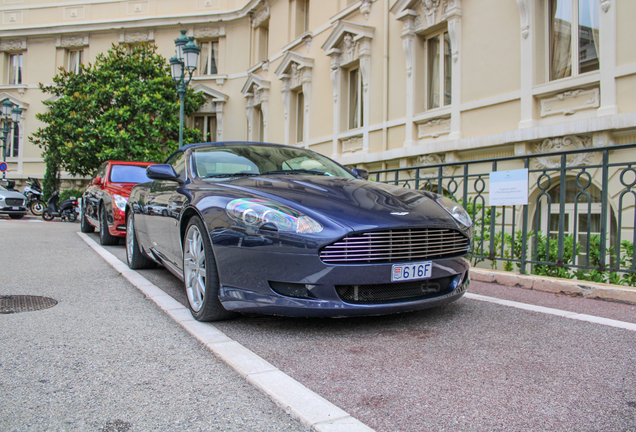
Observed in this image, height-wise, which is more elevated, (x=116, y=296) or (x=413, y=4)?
(x=413, y=4)

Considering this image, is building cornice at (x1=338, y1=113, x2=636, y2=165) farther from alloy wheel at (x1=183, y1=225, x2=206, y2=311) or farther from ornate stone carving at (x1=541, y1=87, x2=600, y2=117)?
alloy wheel at (x1=183, y1=225, x2=206, y2=311)

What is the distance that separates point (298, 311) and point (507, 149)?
7.88 meters

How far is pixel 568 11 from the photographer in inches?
352

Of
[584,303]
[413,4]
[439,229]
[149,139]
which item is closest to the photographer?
[439,229]

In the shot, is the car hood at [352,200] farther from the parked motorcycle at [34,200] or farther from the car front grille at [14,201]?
the parked motorcycle at [34,200]

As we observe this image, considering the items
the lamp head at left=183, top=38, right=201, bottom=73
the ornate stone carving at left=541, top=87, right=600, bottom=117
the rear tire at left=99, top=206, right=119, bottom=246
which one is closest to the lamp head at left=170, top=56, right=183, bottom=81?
the lamp head at left=183, top=38, right=201, bottom=73

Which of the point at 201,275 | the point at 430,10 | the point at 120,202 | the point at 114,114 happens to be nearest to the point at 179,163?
the point at 201,275

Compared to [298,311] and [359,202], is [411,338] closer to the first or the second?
[298,311]

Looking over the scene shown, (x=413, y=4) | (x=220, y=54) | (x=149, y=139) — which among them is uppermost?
(x=220, y=54)

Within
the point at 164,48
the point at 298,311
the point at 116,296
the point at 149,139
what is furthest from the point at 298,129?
the point at 298,311

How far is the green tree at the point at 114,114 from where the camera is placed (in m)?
19.7

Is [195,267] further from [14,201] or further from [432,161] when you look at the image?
[14,201]

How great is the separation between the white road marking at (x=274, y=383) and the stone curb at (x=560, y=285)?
3.37 metres

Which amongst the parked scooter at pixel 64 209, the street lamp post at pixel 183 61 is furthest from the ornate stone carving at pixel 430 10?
the parked scooter at pixel 64 209
